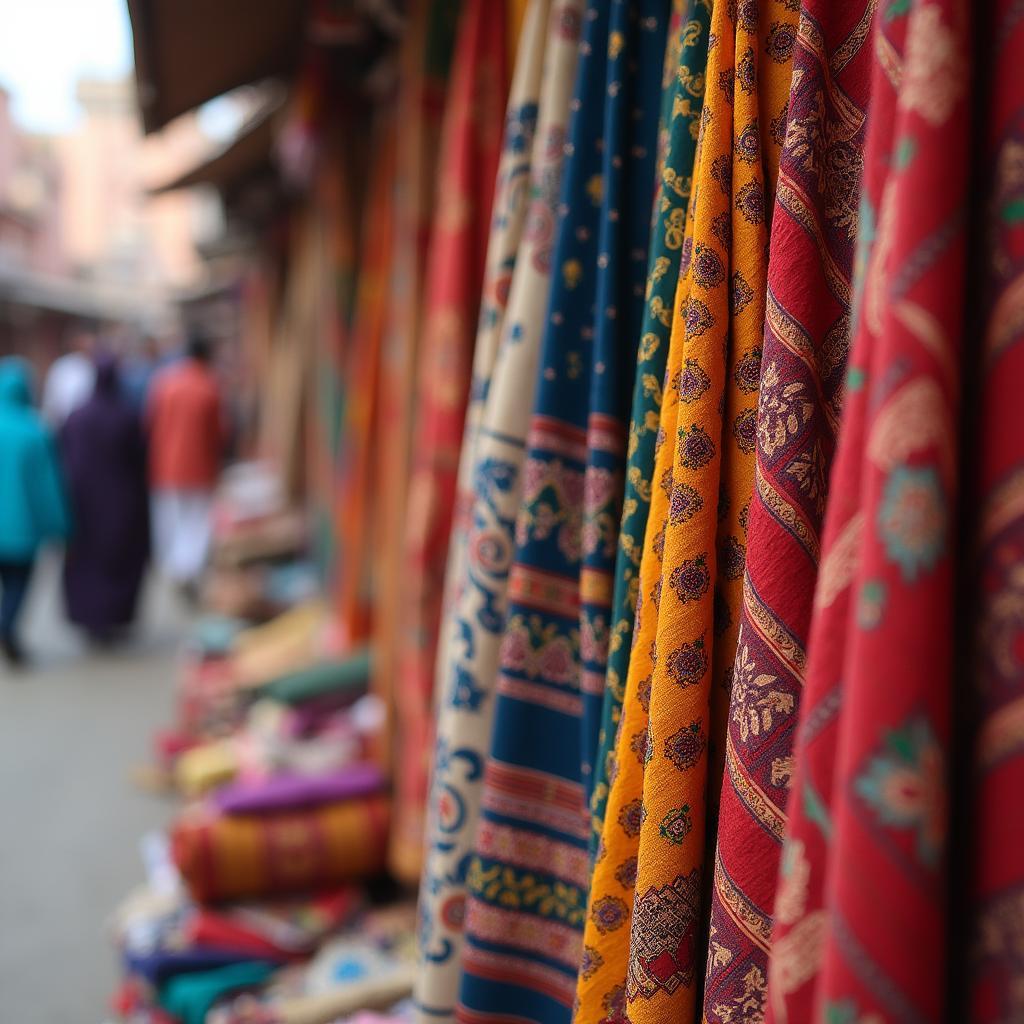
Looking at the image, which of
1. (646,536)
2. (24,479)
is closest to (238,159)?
(24,479)

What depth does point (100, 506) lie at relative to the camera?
16.4 ft

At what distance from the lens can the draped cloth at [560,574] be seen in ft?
3.01

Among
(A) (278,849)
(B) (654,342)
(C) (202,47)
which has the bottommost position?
(A) (278,849)

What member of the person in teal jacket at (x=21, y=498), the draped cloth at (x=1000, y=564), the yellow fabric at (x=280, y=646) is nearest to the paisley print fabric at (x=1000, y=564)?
the draped cloth at (x=1000, y=564)

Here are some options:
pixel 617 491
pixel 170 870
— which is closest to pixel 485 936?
pixel 617 491

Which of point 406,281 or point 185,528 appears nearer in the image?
point 406,281

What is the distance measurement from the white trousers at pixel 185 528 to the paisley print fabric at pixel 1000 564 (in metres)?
5.78

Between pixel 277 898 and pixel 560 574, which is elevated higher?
pixel 560 574

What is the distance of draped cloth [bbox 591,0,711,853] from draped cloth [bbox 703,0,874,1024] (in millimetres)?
136

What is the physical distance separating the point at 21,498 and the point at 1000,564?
185 inches

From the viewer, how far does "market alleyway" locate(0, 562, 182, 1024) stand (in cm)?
206

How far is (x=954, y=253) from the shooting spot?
48 centimetres

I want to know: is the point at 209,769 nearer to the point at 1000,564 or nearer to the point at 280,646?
the point at 280,646

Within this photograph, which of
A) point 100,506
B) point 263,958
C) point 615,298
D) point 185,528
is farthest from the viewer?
point 185,528
